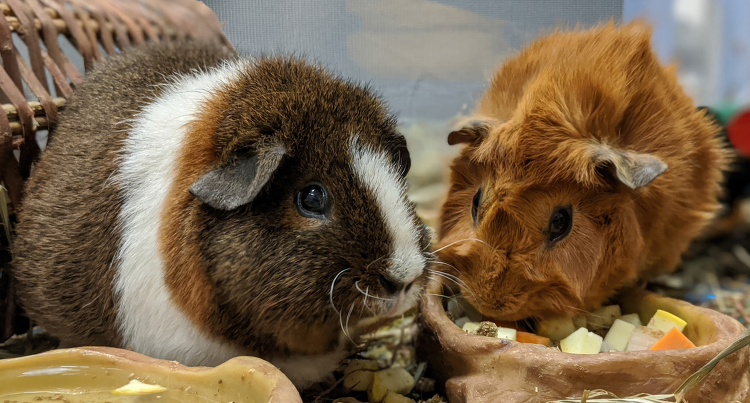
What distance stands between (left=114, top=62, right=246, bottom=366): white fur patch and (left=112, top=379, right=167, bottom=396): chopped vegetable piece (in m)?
0.15

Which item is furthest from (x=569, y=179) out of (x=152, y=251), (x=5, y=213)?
(x=5, y=213)

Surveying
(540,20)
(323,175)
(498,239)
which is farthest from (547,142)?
(540,20)

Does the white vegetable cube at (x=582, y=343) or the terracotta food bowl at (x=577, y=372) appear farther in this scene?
the white vegetable cube at (x=582, y=343)

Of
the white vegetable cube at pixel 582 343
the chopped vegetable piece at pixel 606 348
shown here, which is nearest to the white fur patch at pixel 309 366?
the white vegetable cube at pixel 582 343

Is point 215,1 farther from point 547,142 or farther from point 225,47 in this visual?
point 547,142

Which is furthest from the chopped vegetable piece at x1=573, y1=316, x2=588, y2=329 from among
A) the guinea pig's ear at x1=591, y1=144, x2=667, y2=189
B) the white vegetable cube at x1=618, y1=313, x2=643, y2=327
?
the guinea pig's ear at x1=591, y1=144, x2=667, y2=189

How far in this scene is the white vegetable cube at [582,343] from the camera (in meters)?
1.44

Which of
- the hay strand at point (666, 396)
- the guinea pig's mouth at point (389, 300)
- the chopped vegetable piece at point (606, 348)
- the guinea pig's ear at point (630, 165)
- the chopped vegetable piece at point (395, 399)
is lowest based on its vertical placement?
the chopped vegetable piece at point (395, 399)

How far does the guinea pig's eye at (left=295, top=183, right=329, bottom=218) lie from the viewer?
1.20 m

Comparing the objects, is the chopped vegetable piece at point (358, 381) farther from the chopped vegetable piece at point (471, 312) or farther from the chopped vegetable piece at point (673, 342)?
the chopped vegetable piece at point (673, 342)

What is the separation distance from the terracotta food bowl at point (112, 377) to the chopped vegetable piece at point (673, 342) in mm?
1025

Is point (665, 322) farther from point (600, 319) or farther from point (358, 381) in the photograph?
point (358, 381)

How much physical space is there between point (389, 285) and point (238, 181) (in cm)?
42

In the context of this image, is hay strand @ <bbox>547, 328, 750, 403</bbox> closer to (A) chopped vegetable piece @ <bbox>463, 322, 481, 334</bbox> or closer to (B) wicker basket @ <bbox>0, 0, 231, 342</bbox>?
(A) chopped vegetable piece @ <bbox>463, 322, 481, 334</bbox>
